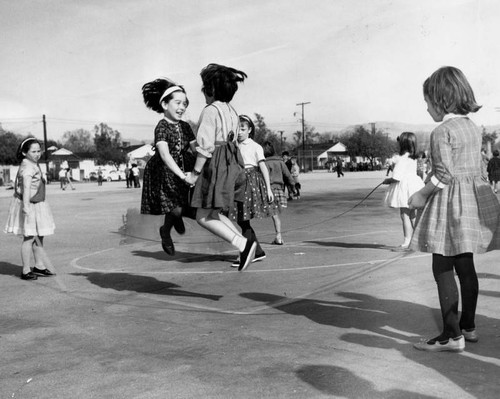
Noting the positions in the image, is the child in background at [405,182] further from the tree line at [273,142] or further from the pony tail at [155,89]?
the tree line at [273,142]

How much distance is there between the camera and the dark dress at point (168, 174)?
18.7 ft

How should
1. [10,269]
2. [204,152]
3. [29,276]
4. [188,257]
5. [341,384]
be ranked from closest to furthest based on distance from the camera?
[341,384] < [204,152] < [29,276] < [10,269] < [188,257]

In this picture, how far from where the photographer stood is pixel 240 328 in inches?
178

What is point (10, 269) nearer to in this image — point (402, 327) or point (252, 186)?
point (252, 186)

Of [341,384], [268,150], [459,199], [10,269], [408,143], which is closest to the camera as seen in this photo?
[341,384]

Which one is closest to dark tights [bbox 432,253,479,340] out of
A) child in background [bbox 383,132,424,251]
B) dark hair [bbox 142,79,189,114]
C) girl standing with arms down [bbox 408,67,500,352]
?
girl standing with arms down [bbox 408,67,500,352]

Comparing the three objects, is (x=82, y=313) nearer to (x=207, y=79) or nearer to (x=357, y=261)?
(x=207, y=79)

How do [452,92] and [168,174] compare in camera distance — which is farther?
[168,174]

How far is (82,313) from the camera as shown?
17.3ft

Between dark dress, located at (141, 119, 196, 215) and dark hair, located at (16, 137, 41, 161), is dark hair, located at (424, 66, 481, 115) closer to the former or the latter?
dark dress, located at (141, 119, 196, 215)

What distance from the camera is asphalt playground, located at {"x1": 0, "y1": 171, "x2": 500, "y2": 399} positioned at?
10.9ft

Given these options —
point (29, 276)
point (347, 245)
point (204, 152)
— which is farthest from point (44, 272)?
point (347, 245)

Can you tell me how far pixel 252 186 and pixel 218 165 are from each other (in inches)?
112

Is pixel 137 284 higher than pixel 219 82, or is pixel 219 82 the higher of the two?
pixel 219 82
